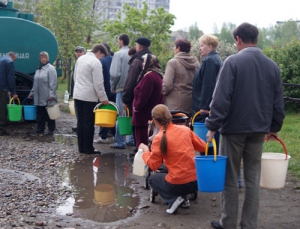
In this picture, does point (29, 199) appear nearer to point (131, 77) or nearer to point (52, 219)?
point (52, 219)

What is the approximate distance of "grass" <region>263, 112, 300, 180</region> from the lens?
28.0 ft

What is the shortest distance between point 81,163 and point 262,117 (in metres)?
4.60

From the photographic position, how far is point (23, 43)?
1273 centimetres

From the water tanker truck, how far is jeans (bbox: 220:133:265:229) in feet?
27.7

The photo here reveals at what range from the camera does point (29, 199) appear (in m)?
6.48

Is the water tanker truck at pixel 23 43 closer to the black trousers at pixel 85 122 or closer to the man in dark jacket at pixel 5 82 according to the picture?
the man in dark jacket at pixel 5 82

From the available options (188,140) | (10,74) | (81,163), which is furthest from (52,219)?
(10,74)

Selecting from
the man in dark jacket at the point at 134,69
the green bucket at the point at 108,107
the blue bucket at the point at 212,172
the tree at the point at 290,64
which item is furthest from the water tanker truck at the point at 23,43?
the blue bucket at the point at 212,172

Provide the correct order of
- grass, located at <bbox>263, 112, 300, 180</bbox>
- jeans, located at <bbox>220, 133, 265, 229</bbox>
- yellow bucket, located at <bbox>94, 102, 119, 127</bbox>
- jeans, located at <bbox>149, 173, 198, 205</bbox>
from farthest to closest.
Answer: yellow bucket, located at <bbox>94, 102, 119, 127</bbox> < grass, located at <bbox>263, 112, 300, 180</bbox> < jeans, located at <bbox>149, 173, 198, 205</bbox> < jeans, located at <bbox>220, 133, 265, 229</bbox>

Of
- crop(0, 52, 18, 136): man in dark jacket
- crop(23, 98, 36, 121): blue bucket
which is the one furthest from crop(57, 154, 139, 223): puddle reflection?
crop(0, 52, 18, 136): man in dark jacket

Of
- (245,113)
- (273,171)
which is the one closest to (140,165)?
(273,171)

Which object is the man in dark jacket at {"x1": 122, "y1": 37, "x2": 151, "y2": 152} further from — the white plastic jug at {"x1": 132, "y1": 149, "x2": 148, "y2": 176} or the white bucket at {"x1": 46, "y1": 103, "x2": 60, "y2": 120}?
the white bucket at {"x1": 46, "y1": 103, "x2": 60, "y2": 120}

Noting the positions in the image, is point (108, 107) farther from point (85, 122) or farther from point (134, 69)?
point (134, 69)

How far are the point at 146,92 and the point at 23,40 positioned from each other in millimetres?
5754
